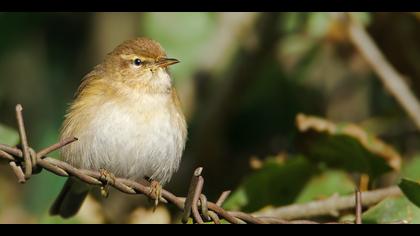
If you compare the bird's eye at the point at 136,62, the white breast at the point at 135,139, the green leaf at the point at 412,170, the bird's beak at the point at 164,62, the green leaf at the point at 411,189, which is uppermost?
the green leaf at the point at 412,170

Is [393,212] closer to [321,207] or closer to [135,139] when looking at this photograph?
[321,207]

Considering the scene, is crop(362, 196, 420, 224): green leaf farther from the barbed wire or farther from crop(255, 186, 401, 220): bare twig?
the barbed wire

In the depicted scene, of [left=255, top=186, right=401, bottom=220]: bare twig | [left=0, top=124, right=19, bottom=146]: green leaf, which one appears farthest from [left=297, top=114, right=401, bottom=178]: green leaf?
[left=0, top=124, right=19, bottom=146]: green leaf

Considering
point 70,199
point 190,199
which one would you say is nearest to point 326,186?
point 70,199

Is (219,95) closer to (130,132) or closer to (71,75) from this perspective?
(71,75)

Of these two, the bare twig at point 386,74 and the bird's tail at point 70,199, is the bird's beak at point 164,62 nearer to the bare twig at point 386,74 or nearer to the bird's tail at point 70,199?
the bird's tail at point 70,199

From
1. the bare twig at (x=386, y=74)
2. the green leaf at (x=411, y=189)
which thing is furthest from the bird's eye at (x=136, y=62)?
the green leaf at (x=411, y=189)
